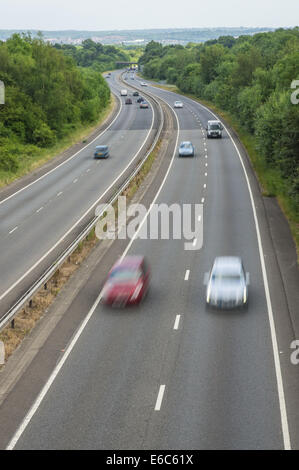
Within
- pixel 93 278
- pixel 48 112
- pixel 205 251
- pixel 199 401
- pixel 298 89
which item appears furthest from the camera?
pixel 48 112

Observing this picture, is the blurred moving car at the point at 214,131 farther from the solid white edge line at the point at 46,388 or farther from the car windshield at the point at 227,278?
the solid white edge line at the point at 46,388

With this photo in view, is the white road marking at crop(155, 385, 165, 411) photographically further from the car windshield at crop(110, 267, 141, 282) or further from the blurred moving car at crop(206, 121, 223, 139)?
the blurred moving car at crop(206, 121, 223, 139)

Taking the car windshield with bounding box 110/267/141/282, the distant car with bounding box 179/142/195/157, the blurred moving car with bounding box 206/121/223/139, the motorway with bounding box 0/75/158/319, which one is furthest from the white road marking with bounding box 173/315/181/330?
the blurred moving car with bounding box 206/121/223/139

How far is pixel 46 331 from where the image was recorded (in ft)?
80.8

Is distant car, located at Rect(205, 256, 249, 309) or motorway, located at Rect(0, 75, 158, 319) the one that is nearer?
distant car, located at Rect(205, 256, 249, 309)

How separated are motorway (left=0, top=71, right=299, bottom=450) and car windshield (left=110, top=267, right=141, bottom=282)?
126cm

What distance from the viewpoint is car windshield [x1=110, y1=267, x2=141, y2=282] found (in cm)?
2675

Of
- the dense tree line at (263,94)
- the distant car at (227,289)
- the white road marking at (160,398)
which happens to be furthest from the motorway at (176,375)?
the dense tree line at (263,94)

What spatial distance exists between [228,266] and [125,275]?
4.35m

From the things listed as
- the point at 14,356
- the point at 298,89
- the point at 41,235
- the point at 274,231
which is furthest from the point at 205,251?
the point at 298,89

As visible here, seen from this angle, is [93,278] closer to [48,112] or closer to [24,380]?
[24,380]

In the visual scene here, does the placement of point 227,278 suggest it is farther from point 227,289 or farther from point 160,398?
point 160,398
